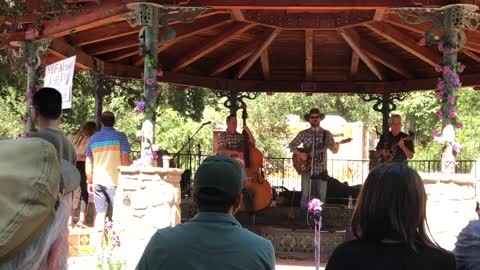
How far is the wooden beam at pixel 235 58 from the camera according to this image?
10.9 meters

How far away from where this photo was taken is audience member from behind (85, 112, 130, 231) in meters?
7.04

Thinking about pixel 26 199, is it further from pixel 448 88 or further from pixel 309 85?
pixel 309 85

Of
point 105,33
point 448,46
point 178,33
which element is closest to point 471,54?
point 448,46

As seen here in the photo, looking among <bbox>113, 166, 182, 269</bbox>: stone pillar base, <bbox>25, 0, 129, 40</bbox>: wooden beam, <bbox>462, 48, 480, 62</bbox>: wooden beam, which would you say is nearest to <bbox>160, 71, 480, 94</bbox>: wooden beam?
<bbox>462, 48, 480, 62</bbox>: wooden beam

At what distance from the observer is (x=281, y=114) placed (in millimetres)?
31047

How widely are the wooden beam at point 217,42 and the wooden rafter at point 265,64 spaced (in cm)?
137

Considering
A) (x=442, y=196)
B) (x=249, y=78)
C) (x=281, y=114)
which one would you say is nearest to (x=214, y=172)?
(x=442, y=196)

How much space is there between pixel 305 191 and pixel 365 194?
22.6 feet

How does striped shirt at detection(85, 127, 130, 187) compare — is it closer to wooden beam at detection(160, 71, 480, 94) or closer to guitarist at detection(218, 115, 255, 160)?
guitarist at detection(218, 115, 255, 160)

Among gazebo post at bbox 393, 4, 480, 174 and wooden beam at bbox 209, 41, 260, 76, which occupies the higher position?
wooden beam at bbox 209, 41, 260, 76

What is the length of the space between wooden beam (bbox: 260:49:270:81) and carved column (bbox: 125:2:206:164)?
4.73 meters

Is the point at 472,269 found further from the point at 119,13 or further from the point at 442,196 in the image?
the point at 119,13

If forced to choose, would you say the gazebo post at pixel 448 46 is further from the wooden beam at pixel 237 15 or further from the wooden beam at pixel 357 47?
the wooden beam at pixel 357 47

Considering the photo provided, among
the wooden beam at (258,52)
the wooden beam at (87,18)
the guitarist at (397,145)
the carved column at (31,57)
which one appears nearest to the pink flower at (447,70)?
the guitarist at (397,145)
